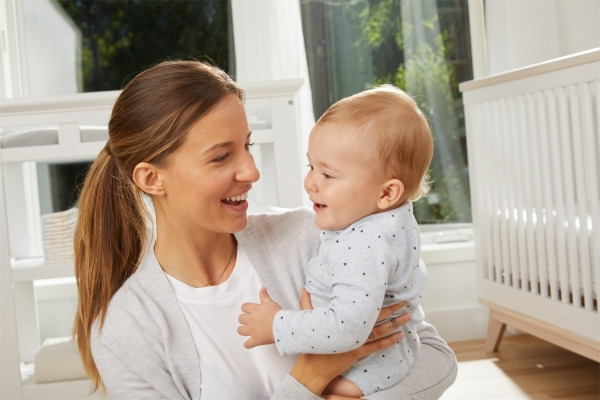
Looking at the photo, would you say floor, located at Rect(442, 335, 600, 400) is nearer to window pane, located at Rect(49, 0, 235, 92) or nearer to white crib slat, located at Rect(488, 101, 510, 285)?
white crib slat, located at Rect(488, 101, 510, 285)

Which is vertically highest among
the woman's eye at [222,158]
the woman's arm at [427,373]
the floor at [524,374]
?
the woman's eye at [222,158]

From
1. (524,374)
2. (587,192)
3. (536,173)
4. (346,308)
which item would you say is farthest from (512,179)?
(346,308)

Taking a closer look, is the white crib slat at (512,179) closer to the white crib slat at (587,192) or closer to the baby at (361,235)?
the white crib slat at (587,192)

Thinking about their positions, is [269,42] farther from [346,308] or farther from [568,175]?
[346,308]

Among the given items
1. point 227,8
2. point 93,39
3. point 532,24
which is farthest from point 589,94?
point 93,39

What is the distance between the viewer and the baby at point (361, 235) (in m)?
1.30

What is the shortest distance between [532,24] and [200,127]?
2210mm

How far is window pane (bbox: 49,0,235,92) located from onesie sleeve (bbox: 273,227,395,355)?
8.03ft

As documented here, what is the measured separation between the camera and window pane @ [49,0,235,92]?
3.65 m

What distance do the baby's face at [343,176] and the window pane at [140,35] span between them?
7.64 feet

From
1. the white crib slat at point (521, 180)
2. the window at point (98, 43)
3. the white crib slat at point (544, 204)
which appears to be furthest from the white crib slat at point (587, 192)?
the window at point (98, 43)

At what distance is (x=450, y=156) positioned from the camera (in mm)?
3752

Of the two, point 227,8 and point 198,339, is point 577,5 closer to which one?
point 227,8

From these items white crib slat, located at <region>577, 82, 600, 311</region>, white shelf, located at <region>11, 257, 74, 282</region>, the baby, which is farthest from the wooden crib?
white shelf, located at <region>11, 257, 74, 282</region>
